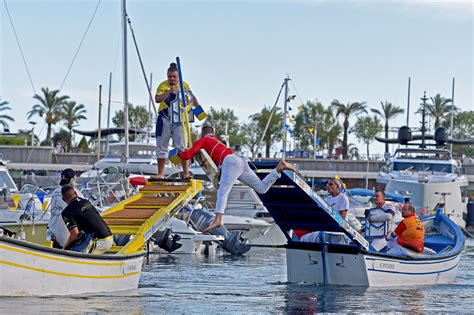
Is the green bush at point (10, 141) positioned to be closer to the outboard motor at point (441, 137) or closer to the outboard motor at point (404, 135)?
the outboard motor at point (404, 135)

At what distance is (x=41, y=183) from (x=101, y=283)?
81.6 feet

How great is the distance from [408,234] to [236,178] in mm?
4837

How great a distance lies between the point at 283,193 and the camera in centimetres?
1670

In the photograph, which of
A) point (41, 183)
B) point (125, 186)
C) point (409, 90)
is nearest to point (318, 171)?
point (409, 90)

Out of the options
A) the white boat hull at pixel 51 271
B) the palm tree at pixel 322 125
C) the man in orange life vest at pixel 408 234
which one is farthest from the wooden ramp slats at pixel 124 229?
the palm tree at pixel 322 125

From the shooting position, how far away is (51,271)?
1348cm

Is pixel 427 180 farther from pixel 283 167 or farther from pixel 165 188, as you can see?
pixel 283 167

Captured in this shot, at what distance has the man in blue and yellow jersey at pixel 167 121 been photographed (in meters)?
16.8

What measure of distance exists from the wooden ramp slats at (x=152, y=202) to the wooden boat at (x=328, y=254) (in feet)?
5.67

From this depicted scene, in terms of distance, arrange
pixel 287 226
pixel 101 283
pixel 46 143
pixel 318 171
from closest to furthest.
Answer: pixel 101 283 < pixel 287 226 < pixel 318 171 < pixel 46 143

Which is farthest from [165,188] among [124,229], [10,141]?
[10,141]

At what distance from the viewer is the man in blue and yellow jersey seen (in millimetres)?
16828

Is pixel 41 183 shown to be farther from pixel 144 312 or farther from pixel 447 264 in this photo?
pixel 144 312

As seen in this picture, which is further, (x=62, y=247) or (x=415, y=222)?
(x=415, y=222)
